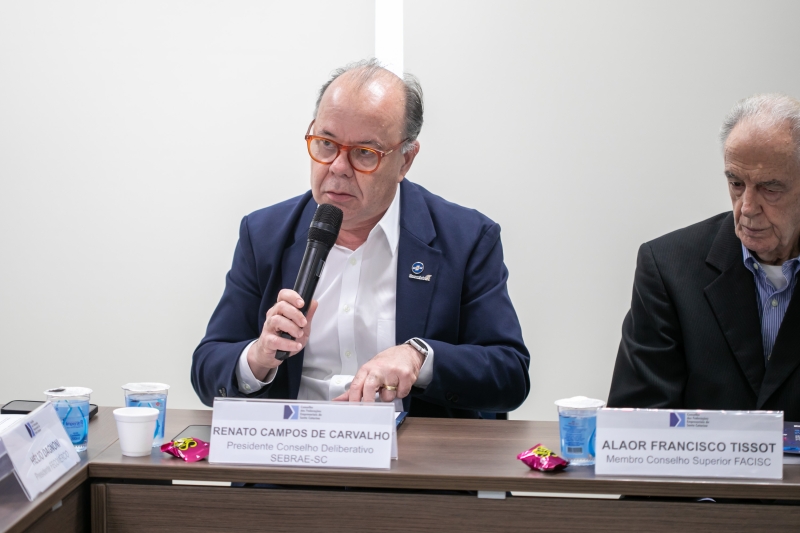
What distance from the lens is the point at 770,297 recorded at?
6.61ft

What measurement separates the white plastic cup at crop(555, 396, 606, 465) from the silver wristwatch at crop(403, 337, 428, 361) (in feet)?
1.63

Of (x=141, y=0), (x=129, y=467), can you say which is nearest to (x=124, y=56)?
(x=141, y=0)

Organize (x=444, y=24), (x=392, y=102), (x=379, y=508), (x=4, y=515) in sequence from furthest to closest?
(x=444, y=24), (x=392, y=102), (x=379, y=508), (x=4, y=515)

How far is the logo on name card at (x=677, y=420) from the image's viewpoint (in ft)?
4.72

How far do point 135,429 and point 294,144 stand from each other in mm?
2036

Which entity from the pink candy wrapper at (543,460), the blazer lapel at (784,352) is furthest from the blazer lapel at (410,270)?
the blazer lapel at (784,352)

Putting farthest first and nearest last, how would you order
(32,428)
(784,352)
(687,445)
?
(784,352) → (687,445) → (32,428)

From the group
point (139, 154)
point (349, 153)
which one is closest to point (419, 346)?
point (349, 153)

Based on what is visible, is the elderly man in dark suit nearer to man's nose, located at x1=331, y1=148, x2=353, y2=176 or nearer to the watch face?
the watch face

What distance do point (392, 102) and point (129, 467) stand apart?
1.13m

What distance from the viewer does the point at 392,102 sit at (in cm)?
214

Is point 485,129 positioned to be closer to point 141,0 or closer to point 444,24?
point 444,24

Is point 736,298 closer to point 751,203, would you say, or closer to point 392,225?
point 751,203

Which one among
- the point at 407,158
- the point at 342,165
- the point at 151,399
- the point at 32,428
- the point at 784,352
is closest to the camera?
the point at 32,428
